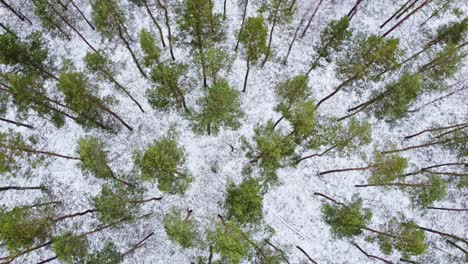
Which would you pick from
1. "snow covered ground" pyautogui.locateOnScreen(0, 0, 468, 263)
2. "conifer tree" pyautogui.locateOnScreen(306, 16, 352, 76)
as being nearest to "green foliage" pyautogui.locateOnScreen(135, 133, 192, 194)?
"snow covered ground" pyautogui.locateOnScreen(0, 0, 468, 263)

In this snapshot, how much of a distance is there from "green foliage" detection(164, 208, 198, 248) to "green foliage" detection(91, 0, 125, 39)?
14165 millimetres

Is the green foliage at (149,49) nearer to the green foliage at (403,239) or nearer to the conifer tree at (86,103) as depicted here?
the conifer tree at (86,103)

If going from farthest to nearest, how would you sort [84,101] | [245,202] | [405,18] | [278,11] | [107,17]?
[278,11] < [405,18] < [107,17] < [84,101] < [245,202]

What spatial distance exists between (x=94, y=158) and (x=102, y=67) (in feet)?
24.9

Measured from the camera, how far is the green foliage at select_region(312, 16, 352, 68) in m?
32.3

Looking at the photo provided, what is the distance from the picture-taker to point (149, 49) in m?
27.7

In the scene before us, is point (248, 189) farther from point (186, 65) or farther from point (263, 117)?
point (186, 65)

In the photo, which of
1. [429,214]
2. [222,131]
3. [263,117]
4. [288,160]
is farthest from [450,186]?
[222,131]

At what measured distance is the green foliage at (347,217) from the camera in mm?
28641

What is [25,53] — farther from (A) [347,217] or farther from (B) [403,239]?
(B) [403,239]

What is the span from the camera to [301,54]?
108ft

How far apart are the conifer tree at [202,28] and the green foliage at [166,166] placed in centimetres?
611

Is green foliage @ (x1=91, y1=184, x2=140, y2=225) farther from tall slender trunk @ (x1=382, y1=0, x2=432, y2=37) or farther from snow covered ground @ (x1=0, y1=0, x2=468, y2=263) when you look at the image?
tall slender trunk @ (x1=382, y1=0, x2=432, y2=37)

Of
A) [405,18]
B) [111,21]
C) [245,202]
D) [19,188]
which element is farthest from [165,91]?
[405,18]
